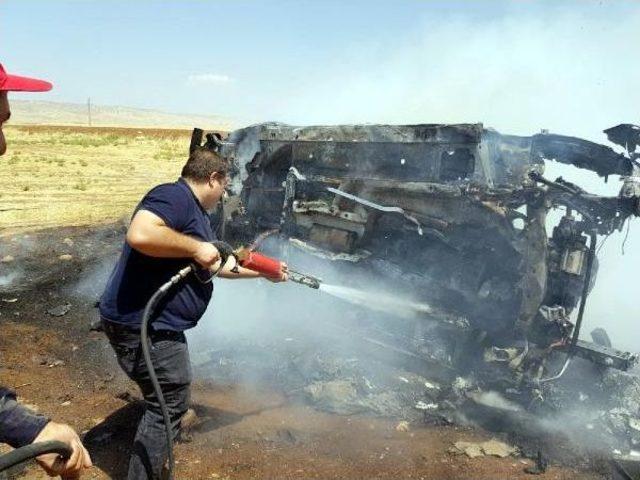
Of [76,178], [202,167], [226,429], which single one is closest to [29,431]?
[202,167]

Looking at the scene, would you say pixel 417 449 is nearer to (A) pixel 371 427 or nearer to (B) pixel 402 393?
(A) pixel 371 427

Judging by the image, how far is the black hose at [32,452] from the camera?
150cm

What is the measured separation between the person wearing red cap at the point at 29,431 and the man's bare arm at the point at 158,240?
90cm

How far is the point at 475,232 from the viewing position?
5.03m

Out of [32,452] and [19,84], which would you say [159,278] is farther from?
[32,452]

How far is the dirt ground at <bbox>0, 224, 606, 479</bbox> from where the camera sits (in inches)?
150

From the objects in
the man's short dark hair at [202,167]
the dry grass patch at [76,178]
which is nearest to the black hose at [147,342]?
the man's short dark hair at [202,167]

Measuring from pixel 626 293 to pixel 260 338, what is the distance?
228 inches

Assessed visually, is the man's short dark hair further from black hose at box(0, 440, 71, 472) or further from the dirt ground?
the dirt ground

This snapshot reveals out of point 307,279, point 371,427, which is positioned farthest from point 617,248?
point 307,279

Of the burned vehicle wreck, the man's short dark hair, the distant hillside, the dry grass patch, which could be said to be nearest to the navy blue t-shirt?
the man's short dark hair

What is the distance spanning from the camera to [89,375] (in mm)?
5055

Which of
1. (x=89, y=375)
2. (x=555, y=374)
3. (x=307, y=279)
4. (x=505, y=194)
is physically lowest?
(x=89, y=375)

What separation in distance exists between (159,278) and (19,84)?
1292 mm
